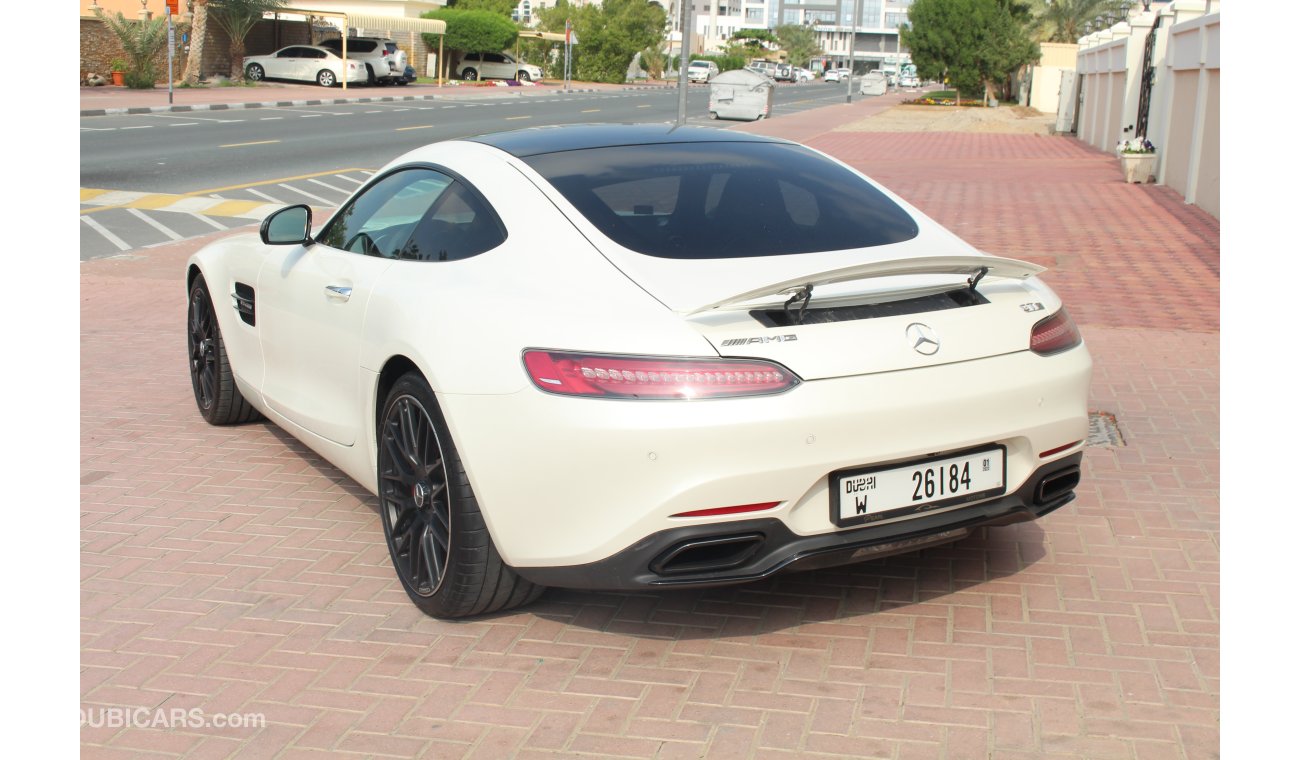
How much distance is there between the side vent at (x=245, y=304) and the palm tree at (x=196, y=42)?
39.8 metres

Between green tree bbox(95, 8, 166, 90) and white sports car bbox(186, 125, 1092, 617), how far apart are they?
38.5 m

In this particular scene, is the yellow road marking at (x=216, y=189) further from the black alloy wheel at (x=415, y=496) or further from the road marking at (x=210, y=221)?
the black alloy wheel at (x=415, y=496)

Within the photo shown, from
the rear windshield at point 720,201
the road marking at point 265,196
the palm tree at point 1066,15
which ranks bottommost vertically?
the road marking at point 265,196

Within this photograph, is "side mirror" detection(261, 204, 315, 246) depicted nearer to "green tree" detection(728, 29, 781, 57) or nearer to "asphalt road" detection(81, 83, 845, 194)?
"asphalt road" detection(81, 83, 845, 194)

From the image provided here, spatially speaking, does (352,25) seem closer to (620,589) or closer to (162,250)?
(162,250)

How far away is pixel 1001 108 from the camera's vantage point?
5328cm

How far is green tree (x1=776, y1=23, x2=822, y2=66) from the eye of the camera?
6673 inches

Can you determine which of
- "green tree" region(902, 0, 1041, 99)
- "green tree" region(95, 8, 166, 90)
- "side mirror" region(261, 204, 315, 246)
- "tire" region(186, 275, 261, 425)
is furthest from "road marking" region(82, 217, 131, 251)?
"green tree" region(902, 0, 1041, 99)

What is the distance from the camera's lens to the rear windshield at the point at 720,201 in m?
3.98

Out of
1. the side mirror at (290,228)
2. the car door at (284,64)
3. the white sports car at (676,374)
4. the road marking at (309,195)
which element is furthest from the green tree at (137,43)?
the white sports car at (676,374)

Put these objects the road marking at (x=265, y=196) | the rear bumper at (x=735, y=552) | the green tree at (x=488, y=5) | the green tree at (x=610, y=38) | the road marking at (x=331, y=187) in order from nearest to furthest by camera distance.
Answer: the rear bumper at (x=735, y=552), the road marking at (x=265, y=196), the road marking at (x=331, y=187), the green tree at (x=610, y=38), the green tree at (x=488, y=5)

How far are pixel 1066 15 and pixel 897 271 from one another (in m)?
59.1
